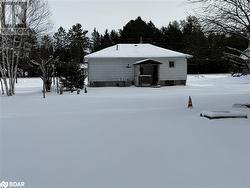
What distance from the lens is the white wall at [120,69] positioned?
132 feet

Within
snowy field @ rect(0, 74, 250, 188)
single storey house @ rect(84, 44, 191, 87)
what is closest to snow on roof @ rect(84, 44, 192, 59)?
single storey house @ rect(84, 44, 191, 87)

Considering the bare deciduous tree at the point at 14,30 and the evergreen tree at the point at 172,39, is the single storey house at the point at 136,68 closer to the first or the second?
the bare deciduous tree at the point at 14,30

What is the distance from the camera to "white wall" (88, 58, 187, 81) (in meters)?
40.2

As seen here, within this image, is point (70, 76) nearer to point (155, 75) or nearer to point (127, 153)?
point (155, 75)

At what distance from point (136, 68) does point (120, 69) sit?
5.47 ft

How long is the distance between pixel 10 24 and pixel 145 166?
87.2 feet

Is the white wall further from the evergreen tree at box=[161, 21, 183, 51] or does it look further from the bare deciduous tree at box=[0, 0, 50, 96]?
the evergreen tree at box=[161, 21, 183, 51]

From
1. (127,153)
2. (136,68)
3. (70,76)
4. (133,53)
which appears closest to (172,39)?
(133,53)

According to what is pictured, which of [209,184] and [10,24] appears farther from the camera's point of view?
[10,24]

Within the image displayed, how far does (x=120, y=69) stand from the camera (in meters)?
40.7

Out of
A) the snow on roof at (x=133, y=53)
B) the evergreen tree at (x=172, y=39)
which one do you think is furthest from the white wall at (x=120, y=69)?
the evergreen tree at (x=172, y=39)

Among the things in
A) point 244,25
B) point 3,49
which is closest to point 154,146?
point 244,25

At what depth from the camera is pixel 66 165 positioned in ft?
24.4

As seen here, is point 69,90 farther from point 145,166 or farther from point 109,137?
point 145,166
